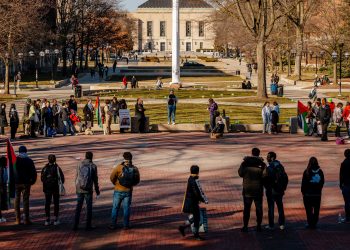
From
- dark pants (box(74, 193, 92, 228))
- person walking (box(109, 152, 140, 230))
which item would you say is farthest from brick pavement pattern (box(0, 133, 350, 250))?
person walking (box(109, 152, 140, 230))

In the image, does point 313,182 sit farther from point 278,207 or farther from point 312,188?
point 278,207

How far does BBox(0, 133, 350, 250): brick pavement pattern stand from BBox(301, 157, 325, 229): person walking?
0.96 ft

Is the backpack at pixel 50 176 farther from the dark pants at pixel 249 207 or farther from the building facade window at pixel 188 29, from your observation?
the building facade window at pixel 188 29

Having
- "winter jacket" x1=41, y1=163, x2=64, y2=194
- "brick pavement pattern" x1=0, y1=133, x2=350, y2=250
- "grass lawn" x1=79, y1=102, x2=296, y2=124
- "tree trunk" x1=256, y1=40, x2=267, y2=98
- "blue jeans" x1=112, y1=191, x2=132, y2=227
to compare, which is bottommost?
"brick pavement pattern" x1=0, y1=133, x2=350, y2=250

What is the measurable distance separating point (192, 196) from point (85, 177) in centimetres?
217

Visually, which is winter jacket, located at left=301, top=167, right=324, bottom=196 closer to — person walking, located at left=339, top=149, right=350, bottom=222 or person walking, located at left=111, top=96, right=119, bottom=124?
person walking, located at left=339, top=149, right=350, bottom=222

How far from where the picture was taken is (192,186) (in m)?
13.2

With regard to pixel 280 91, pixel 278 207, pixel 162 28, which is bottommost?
pixel 278 207

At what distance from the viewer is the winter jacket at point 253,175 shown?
1352 cm

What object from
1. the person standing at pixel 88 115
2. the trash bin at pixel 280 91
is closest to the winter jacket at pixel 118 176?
the person standing at pixel 88 115

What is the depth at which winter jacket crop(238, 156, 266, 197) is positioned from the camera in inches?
532

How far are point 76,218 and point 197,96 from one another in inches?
1486

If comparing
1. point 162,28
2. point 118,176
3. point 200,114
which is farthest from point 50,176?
point 162,28

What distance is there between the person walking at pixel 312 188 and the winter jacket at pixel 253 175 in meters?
0.95
